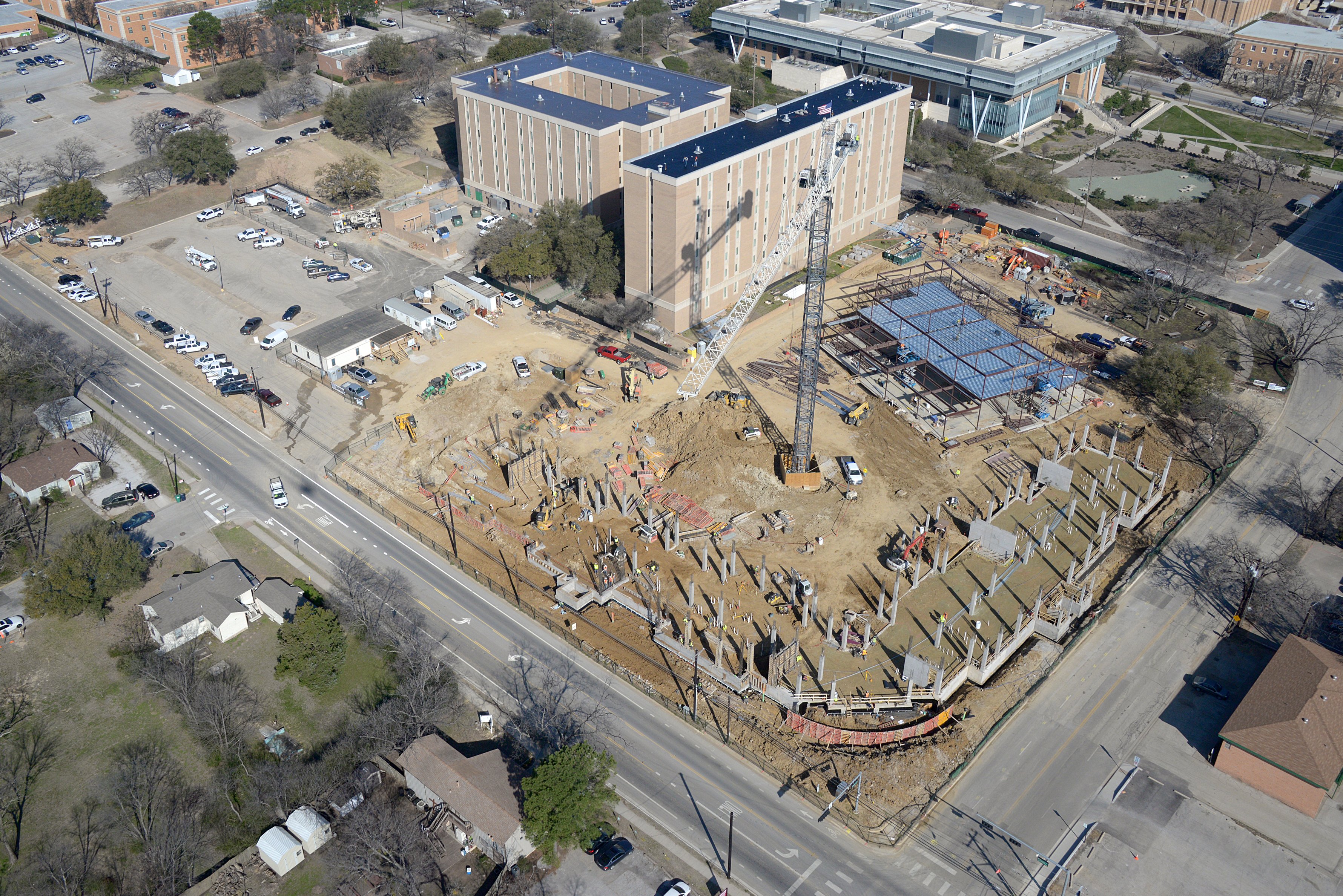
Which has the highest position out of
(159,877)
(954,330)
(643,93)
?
(643,93)

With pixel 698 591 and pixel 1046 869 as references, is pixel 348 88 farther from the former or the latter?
pixel 1046 869

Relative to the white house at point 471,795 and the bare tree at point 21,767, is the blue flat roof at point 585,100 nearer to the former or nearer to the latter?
the white house at point 471,795

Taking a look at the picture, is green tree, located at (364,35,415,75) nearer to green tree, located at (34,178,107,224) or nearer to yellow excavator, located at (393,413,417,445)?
green tree, located at (34,178,107,224)

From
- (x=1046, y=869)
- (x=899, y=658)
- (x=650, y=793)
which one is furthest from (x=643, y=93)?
(x=1046, y=869)

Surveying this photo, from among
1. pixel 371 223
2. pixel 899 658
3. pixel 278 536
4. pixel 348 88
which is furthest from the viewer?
pixel 348 88

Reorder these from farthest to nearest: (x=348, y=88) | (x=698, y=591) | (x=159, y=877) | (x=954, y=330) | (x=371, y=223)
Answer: (x=348, y=88), (x=371, y=223), (x=954, y=330), (x=698, y=591), (x=159, y=877)

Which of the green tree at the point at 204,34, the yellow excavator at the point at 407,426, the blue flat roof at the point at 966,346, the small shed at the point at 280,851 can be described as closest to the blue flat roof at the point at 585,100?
the blue flat roof at the point at 966,346

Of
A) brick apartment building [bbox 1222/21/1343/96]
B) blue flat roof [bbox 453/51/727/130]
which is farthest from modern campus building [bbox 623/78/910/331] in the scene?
brick apartment building [bbox 1222/21/1343/96]
